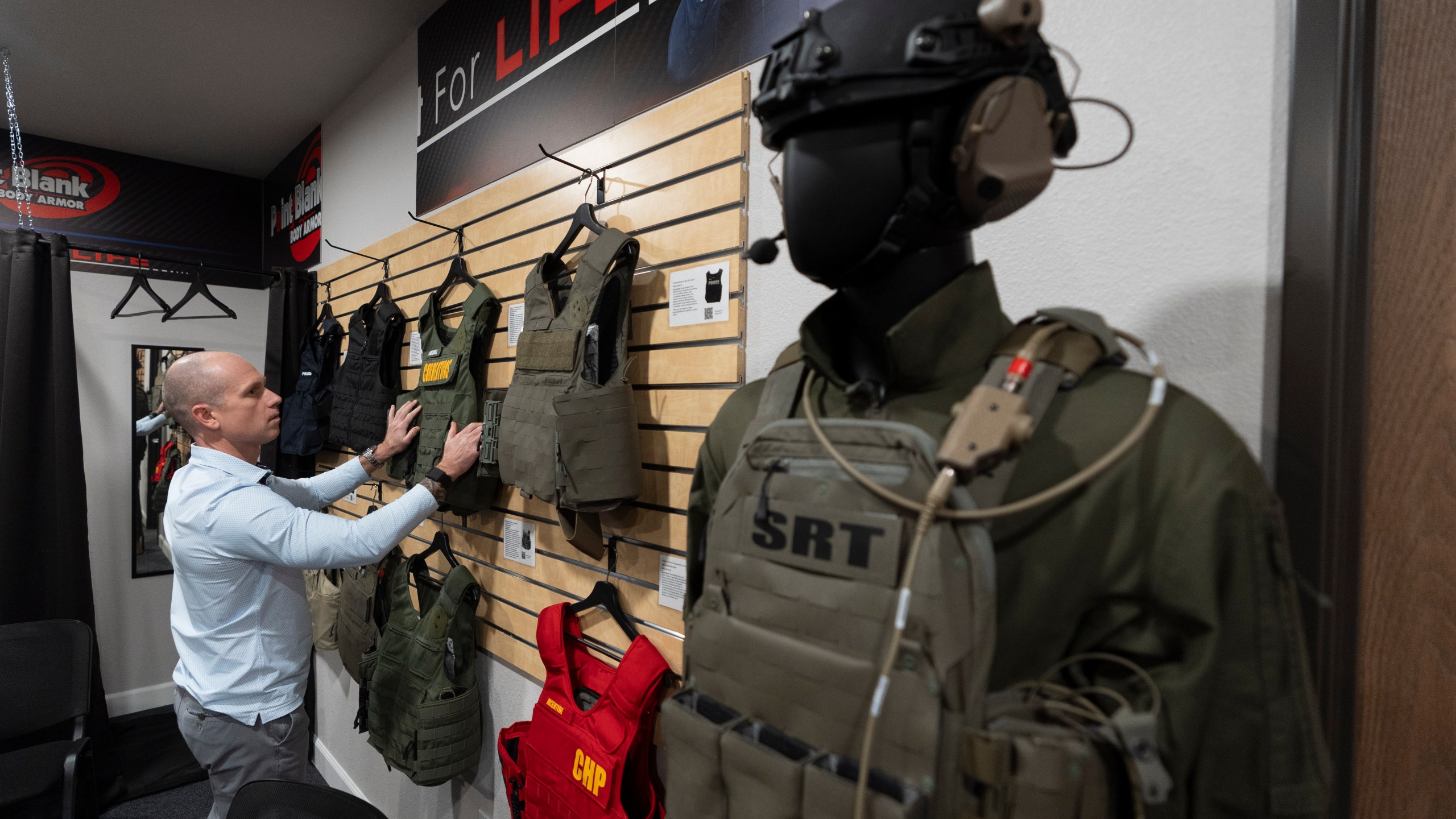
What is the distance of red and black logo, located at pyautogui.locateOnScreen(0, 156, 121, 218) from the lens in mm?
4121

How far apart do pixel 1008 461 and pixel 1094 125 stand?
0.68 meters

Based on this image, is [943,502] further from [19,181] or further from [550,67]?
[19,181]

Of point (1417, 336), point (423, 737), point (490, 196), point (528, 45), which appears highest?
point (528, 45)

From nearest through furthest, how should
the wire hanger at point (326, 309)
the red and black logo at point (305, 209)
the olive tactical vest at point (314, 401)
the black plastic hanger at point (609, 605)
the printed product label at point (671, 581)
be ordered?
the printed product label at point (671, 581), the black plastic hanger at point (609, 605), the olive tactical vest at point (314, 401), the wire hanger at point (326, 309), the red and black logo at point (305, 209)

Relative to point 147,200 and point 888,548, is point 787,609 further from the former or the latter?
point 147,200

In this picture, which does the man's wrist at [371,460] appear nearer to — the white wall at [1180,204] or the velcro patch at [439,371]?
the velcro patch at [439,371]

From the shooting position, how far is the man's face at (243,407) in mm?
2066

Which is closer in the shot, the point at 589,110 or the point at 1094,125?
the point at 1094,125

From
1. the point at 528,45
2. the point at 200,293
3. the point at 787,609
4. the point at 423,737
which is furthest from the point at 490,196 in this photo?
the point at 200,293

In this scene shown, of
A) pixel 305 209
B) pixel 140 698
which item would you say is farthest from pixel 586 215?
pixel 140 698

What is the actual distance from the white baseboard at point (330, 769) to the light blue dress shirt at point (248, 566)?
5.14ft

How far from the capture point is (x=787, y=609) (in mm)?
723

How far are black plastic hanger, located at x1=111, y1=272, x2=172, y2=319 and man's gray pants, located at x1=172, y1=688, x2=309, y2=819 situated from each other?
320 cm

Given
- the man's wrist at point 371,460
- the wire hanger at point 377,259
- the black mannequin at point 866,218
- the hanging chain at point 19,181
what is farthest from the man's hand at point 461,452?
the hanging chain at point 19,181
